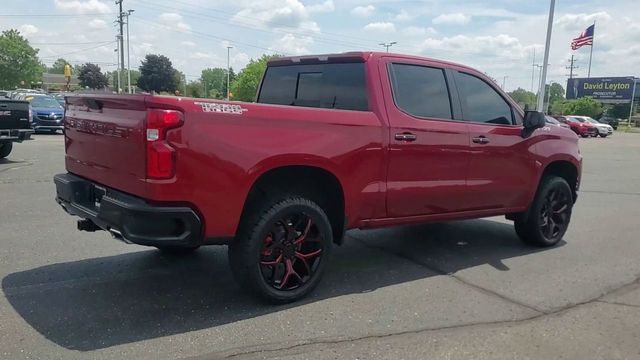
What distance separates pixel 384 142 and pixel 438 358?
6.09 ft

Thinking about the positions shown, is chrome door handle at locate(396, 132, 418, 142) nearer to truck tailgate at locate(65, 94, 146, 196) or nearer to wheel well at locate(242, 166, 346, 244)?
wheel well at locate(242, 166, 346, 244)

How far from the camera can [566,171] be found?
6730 mm

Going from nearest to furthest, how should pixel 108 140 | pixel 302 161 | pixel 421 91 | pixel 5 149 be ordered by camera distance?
pixel 108 140 < pixel 302 161 < pixel 421 91 < pixel 5 149

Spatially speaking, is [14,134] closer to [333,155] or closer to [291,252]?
[291,252]

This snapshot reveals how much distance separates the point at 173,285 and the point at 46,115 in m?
21.1

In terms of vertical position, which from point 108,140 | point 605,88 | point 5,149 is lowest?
point 5,149

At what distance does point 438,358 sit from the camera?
3.55 metres

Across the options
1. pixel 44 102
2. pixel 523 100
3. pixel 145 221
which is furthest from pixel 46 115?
pixel 145 221

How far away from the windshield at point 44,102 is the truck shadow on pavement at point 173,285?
20693mm

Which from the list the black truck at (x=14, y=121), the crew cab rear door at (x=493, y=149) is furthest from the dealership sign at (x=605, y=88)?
the crew cab rear door at (x=493, y=149)

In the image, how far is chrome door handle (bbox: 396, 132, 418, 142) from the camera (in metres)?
4.79

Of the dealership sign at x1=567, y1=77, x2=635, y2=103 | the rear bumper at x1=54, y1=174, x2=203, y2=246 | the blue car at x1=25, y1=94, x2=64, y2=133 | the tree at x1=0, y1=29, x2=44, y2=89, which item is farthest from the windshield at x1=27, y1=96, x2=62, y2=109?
the dealership sign at x1=567, y1=77, x2=635, y2=103

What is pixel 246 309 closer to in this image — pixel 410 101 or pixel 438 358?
pixel 438 358

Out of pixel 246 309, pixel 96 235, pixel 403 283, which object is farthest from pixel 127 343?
pixel 96 235
